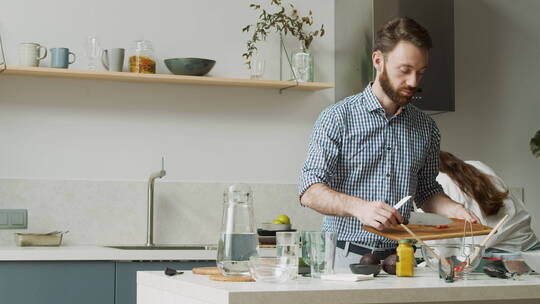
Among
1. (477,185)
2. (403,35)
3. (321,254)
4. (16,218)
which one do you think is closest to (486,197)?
(477,185)

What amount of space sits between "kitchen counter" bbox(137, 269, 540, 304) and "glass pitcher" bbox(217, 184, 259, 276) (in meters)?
0.07

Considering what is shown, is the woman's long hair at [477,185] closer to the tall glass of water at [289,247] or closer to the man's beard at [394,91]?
the man's beard at [394,91]

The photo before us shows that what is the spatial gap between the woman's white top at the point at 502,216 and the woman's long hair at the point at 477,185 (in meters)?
0.02

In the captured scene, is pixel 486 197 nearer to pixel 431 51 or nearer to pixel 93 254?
pixel 431 51

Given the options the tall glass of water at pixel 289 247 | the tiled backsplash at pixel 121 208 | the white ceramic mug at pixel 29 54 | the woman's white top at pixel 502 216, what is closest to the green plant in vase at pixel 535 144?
the woman's white top at pixel 502 216

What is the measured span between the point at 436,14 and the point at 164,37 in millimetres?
1421

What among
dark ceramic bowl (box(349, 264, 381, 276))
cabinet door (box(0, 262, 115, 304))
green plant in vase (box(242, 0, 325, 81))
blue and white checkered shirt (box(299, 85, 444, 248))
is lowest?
cabinet door (box(0, 262, 115, 304))

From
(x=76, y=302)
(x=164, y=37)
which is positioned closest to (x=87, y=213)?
(x=76, y=302)

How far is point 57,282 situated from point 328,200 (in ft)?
4.80

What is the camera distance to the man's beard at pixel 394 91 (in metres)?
2.54

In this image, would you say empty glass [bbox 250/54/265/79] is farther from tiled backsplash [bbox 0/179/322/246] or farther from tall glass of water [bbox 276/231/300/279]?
tall glass of water [bbox 276/231/300/279]

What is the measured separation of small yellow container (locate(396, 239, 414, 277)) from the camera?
1971mm

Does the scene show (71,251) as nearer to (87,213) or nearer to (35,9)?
(87,213)

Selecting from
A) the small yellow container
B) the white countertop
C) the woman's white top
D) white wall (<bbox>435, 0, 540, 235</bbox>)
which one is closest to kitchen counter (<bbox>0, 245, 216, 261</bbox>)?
the white countertop
